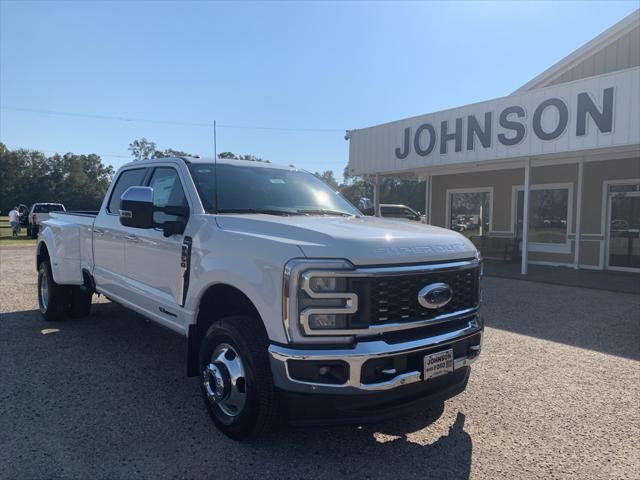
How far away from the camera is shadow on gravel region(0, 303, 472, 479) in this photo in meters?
2.95

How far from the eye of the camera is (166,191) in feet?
14.5

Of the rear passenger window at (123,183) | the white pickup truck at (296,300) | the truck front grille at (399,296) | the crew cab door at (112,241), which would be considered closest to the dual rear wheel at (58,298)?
the crew cab door at (112,241)

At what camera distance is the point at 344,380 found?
272cm

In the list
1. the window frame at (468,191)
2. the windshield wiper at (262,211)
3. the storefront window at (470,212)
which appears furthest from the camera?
the storefront window at (470,212)

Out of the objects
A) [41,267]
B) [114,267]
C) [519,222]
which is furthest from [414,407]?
[519,222]

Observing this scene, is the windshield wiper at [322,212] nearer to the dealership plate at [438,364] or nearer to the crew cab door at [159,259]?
the crew cab door at [159,259]

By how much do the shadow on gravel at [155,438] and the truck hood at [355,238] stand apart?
4.26ft

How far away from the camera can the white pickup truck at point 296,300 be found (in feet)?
8.99

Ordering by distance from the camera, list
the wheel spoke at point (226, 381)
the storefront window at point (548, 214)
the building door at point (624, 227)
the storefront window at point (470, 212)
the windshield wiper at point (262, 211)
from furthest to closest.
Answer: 1. the storefront window at point (470, 212)
2. the storefront window at point (548, 214)
3. the building door at point (624, 227)
4. the windshield wiper at point (262, 211)
5. the wheel spoke at point (226, 381)

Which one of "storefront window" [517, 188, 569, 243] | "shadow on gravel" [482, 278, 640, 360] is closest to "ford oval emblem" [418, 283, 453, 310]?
"shadow on gravel" [482, 278, 640, 360]

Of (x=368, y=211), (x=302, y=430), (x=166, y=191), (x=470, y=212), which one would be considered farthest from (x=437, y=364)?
(x=470, y=212)

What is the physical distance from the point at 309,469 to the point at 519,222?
14004 mm

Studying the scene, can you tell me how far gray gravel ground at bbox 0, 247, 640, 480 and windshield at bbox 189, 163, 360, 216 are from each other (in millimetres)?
1664

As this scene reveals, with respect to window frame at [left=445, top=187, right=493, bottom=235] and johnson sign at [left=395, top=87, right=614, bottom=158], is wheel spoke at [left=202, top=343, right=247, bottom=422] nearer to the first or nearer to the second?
johnson sign at [left=395, top=87, right=614, bottom=158]
